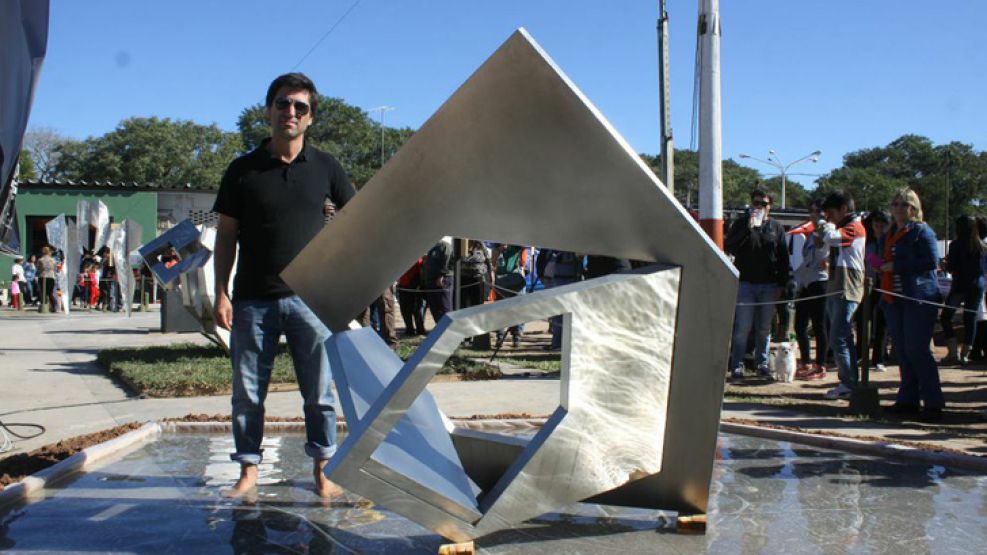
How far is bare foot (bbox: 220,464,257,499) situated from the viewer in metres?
4.65

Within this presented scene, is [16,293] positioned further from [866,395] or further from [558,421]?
[558,421]

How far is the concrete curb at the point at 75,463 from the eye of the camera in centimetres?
453

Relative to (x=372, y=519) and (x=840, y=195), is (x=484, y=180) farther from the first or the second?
(x=840, y=195)

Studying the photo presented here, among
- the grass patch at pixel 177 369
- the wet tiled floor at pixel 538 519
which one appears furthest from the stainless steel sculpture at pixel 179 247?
the wet tiled floor at pixel 538 519

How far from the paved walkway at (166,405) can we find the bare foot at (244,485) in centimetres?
214

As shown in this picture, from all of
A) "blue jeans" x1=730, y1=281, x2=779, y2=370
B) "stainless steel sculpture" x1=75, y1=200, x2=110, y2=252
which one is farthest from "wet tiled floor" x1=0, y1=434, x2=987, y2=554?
"stainless steel sculpture" x1=75, y1=200, x2=110, y2=252

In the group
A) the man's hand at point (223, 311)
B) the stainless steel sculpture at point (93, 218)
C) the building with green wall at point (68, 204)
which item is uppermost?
the building with green wall at point (68, 204)

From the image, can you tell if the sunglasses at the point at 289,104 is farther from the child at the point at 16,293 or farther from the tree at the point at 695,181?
the tree at the point at 695,181

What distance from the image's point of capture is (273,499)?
4.62m

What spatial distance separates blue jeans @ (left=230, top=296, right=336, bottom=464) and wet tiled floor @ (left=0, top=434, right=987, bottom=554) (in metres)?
0.30

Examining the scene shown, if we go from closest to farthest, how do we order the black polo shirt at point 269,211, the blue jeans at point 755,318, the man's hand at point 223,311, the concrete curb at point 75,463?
the concrete curb at point 75,463 < the black polo shirt at point 269,211 < the man's hand at point 223,311 < the blue jeans at point 755,318

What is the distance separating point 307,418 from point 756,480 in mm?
2526

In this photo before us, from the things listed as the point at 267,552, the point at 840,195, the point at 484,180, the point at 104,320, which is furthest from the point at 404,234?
the point at 104,320

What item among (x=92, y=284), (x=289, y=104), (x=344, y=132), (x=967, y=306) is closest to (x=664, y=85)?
(x=967, y=306)
